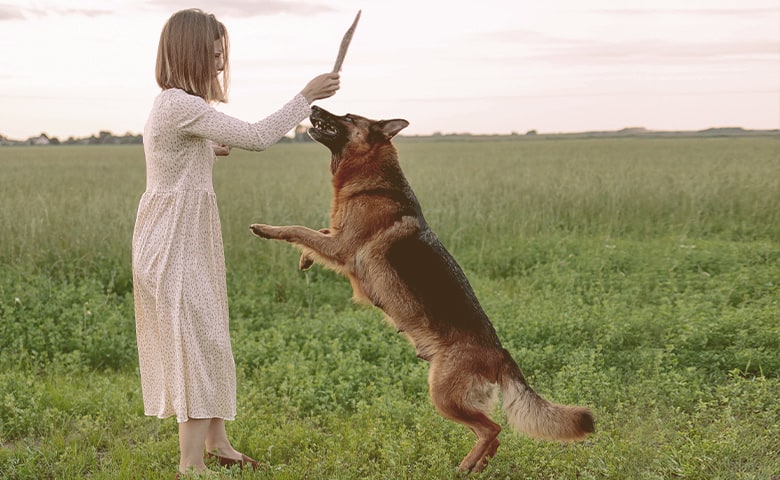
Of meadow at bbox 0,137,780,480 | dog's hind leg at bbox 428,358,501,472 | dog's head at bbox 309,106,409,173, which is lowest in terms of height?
meadow at bbox 0,137,780,480

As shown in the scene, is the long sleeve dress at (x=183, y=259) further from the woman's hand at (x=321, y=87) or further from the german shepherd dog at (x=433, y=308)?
the german shepherd dog at (x=433, y=308)

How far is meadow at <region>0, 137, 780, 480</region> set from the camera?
440 centimetres

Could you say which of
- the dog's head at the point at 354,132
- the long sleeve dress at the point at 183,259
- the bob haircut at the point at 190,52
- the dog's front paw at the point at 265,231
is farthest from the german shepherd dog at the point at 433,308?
the bob haircut at the point at 190,52

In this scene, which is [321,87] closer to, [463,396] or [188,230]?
[188,230]

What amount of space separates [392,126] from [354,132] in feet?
0.74

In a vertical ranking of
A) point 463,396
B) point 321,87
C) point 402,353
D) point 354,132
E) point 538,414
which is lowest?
point 402,353

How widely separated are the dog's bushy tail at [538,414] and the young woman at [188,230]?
5.09 feet

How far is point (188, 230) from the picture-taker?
12.3 ft

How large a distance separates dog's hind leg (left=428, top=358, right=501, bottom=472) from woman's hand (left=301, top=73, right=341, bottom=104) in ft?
4.94

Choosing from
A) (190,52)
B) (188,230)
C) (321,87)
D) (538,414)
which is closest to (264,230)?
(188,230)

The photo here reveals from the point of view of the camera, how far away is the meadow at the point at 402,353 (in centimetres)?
440

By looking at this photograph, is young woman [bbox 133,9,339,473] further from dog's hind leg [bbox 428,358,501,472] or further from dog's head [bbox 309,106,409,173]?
dog's hind leg [bbox 428,358,501,472]

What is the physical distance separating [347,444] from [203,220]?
181 centimetres

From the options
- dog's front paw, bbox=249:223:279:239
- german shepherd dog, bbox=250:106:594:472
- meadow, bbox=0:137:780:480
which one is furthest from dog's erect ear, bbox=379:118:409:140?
meadow, bbox=0:137:780:480
